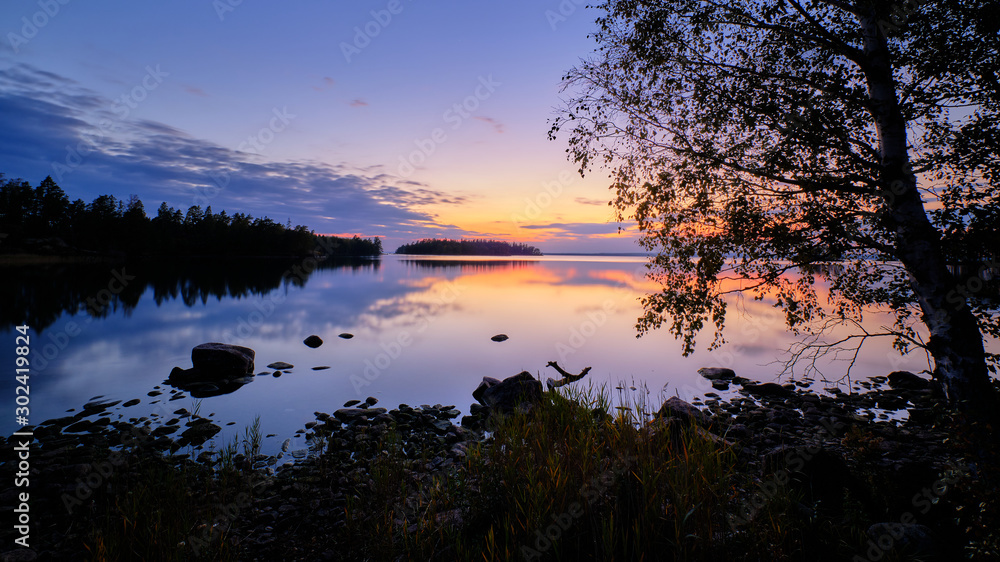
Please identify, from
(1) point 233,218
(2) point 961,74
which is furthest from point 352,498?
(1) point 233,218

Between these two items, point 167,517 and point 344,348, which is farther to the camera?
point 344,348

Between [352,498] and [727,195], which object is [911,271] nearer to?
[727,195]

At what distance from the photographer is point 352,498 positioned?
22.5 ft

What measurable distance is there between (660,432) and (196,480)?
28.6ft

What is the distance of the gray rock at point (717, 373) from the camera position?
1730cm

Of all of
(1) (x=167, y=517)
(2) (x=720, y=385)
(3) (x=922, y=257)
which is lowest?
(2) (x=720, y=385)

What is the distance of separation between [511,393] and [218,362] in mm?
12185

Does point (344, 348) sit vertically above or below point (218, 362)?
below

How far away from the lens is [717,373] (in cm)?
1764

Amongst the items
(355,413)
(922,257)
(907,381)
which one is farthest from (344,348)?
(907,381)

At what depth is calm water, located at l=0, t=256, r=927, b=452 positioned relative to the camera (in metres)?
14.8

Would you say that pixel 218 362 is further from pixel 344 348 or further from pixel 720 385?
pixel 720 385

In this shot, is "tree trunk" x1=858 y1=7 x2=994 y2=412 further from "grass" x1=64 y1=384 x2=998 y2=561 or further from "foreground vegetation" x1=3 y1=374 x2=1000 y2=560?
"grass" x1=64 y1=384 x2=998 y2=561

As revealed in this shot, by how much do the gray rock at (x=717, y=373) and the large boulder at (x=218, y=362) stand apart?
19.9 m
